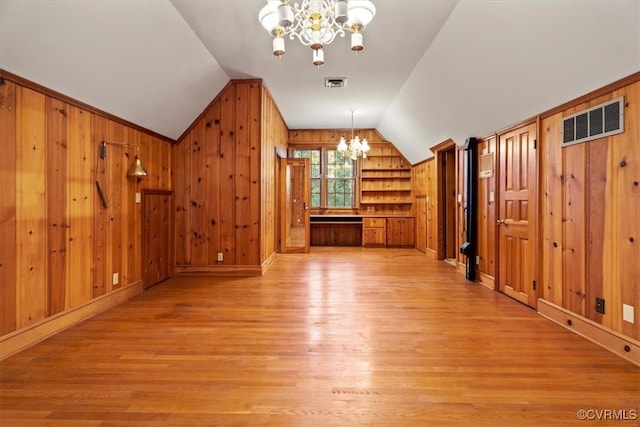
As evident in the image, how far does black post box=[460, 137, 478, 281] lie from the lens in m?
4.68

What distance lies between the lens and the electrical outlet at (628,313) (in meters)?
2.27

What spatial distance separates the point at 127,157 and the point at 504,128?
4.81 m

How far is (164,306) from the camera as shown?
11.6 feet

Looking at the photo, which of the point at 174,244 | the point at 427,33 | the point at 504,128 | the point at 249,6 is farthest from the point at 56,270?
the point at 504,128

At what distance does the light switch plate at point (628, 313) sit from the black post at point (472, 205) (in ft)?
7.82

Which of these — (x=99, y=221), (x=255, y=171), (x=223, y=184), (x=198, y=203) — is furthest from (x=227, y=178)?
(x=99, y=221)

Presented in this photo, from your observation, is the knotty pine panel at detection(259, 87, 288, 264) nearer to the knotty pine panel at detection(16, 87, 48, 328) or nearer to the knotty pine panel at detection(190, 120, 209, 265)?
the knotty pine panel at detection(190, 120, 209, 265)

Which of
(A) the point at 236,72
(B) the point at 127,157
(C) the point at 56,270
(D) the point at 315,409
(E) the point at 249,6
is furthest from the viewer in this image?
(A) the point at 236,72

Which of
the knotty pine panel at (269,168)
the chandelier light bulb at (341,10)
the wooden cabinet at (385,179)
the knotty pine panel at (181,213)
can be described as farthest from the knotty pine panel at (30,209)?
the wooden cabinet at (385,179)

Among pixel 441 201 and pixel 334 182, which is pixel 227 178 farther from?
pixel 441 201

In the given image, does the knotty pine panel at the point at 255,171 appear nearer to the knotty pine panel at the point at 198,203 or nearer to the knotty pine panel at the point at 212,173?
the knotty pine panel at the point at 212,173

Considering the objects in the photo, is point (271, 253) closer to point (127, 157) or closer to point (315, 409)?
point (127, 157)

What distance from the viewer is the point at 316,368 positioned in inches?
86.4

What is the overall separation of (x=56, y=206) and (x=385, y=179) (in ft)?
23.8
